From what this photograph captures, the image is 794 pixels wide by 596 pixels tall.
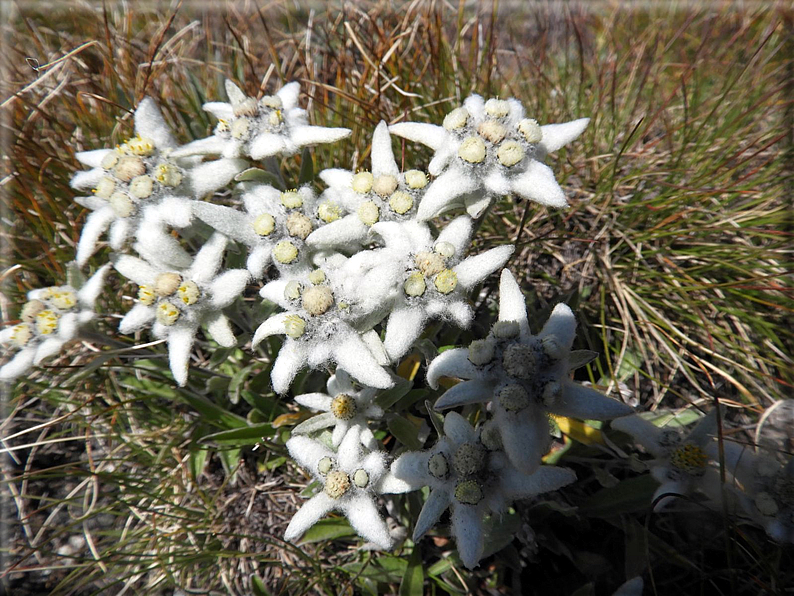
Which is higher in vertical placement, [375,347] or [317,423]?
[375,347]

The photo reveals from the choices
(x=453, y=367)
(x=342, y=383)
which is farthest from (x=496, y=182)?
(x=342, y=383)

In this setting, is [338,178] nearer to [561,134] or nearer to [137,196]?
[137,196]

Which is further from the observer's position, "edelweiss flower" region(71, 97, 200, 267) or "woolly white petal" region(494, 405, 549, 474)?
"edelweiss flower" region(71, 97, 200, 267)

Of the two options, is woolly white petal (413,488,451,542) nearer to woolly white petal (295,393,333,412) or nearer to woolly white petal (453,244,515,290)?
woolly white petal (295,393,333,412)

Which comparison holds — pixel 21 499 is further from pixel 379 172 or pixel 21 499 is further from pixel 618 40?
pixel 618 40

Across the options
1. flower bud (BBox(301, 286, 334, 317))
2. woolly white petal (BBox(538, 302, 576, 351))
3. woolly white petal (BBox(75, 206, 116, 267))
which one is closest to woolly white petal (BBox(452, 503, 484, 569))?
woolly white petal (BBox(538, 302, 576, 351))

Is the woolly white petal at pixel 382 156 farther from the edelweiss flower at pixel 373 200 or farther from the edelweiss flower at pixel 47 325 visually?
the edelweiss flower at pixel 47 325
